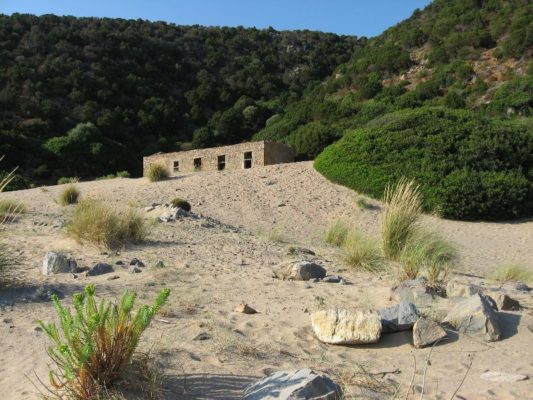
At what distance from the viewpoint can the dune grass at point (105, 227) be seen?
6.75 meters

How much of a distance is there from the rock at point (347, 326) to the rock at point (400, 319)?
0.10 meters

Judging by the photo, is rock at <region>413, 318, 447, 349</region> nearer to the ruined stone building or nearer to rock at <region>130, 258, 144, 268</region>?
rock at <region>130, 258, 144, 268</region>

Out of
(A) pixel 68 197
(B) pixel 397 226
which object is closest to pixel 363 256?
(B) pixel 397 226

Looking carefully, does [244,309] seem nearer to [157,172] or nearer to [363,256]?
[363,256]

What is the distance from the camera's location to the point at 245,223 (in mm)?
13773

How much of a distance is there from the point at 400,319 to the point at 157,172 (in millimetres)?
15830

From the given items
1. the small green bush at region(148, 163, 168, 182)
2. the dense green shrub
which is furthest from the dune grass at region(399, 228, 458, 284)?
the small green bush at region(148, 163, 168, 182)

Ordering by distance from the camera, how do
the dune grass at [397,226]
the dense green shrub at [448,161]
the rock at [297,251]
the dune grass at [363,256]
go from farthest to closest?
the dense green shrub at [448,161] < the rock at [297,251] < the dune grass at [397,226] < the dune grass at [363,256]

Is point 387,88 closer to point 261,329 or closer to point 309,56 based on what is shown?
point 309,56

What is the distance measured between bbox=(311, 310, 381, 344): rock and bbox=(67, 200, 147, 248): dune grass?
12.9 feet

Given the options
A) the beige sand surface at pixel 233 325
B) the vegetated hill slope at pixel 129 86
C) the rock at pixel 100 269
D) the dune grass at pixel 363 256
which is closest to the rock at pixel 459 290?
the beige sand surface at pixel 233 325

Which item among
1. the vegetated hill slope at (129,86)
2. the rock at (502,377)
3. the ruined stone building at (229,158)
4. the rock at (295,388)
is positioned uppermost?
the vegetated hill slope at (129,86)

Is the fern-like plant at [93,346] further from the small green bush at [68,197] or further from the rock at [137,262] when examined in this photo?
the small green bush at [68,197]

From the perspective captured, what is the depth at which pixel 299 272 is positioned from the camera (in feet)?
17.7
